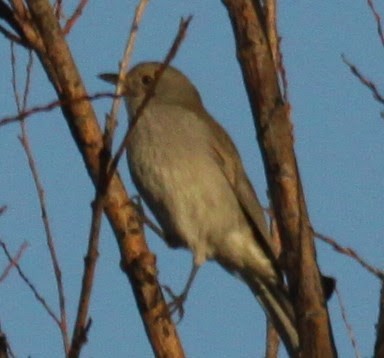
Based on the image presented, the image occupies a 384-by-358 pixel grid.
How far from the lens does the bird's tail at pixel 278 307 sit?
447cm

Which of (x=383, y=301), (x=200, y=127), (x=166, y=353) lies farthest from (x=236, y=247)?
(x=383, y=301)

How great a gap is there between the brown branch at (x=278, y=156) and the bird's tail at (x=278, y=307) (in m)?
1.30

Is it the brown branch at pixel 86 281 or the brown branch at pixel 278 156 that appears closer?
the brown branch at pixel 86 281

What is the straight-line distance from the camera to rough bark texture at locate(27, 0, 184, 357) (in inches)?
112

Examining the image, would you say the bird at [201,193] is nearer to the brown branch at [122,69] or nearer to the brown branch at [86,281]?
the brown branch at [122,69]

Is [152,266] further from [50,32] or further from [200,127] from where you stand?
[200,127]

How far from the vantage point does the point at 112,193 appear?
3076 millimetres

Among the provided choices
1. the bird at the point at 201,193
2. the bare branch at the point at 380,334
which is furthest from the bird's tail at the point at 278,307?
the bare branch at the point at 380,334

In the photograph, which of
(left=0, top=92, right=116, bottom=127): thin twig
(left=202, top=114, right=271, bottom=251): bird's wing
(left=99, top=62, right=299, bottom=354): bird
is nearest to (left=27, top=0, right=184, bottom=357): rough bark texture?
(left=0, top=92, right=116, bottom=127): thin twig

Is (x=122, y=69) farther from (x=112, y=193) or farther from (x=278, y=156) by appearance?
(x=278, y=156)

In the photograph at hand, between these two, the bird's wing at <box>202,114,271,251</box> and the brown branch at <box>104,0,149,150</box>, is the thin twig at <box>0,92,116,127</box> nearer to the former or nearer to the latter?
the brown branch at <box>104,0,149,150</box>

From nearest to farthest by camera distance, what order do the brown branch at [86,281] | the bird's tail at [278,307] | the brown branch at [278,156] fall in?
the brown branch at [86,281]
the brown branch at [278,156]
the bird's tail at [278,307]

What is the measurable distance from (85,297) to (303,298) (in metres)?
1.01

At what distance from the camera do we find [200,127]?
19.2 ft
